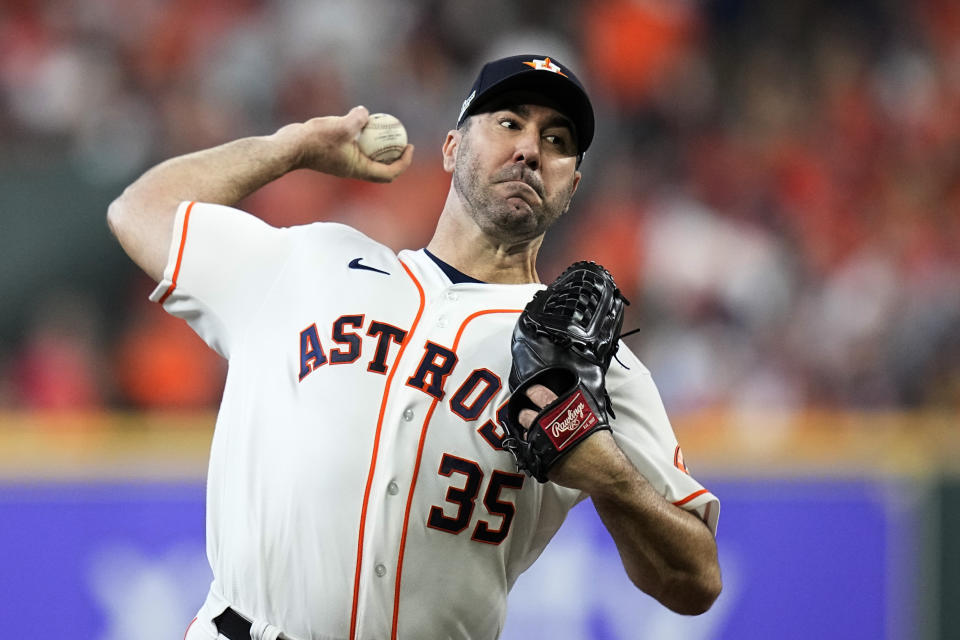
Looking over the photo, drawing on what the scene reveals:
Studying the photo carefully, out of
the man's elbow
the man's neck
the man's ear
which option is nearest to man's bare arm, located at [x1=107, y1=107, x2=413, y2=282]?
the man's ear

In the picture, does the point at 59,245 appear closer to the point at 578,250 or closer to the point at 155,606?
the point at 155,606

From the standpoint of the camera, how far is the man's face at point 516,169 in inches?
110

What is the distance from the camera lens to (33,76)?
775 cm

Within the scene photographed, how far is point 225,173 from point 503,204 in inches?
25.3

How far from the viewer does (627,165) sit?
24.4 ft

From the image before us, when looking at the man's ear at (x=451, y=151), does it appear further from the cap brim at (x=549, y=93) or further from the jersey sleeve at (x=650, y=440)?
the jersey sleeve at (x=650, y=440)

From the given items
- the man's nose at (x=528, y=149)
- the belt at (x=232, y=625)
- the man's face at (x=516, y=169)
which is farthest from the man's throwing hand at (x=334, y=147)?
the belt at (x=232, y=625)

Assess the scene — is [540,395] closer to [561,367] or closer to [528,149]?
[561,367]

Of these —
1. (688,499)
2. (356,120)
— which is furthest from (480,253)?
(688,499)

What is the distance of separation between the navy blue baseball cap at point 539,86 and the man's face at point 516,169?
3 cm

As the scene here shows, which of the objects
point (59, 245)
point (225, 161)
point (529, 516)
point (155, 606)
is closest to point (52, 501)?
point (155, 606)

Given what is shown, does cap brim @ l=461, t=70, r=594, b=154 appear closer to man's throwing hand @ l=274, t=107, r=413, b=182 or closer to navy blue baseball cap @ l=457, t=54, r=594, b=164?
navy blue baseball cap @ l=457, t=54, r=594, b=164

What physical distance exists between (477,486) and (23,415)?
4.12 meters

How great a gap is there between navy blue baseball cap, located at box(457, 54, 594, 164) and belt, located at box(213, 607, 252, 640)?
1.26 metres
